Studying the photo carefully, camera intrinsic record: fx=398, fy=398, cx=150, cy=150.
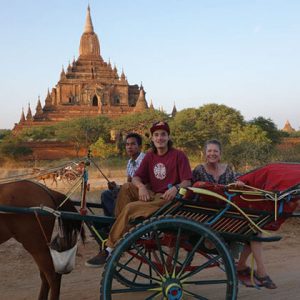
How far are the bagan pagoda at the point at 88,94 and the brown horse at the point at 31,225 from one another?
40227mm

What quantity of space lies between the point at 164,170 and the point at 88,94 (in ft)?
152

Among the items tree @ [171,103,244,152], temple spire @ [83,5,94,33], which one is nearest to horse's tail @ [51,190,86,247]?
tree @ [171,103,244,152]

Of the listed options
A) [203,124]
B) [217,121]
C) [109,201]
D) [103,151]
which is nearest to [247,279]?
[109,201]

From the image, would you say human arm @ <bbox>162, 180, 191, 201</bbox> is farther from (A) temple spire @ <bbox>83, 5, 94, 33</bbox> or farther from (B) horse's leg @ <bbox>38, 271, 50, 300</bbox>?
(A) temple spire @ <bbox>83, 5, 94, 33</bbox>

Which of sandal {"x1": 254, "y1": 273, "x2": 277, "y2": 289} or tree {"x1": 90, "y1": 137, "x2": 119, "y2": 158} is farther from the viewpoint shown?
tree {"x1": 90, "y1": 137, "x2": 119, "y2": 158}

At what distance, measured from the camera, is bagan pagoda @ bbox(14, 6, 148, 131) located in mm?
45406

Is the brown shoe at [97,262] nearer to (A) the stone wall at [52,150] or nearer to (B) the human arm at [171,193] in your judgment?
(B) the human arm at [171,193]

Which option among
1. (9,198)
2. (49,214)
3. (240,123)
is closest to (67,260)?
(49,214)

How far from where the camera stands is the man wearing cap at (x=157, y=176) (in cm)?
340

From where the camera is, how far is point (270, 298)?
4074 millimetres

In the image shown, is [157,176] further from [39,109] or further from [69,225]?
[39,109]

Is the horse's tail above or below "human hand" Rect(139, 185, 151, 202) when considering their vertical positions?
below

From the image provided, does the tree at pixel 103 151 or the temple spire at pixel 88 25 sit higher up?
the temple spire at pixel 88 25

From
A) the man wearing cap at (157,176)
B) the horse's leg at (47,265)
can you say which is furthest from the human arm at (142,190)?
the horse's leg at (47,265)
